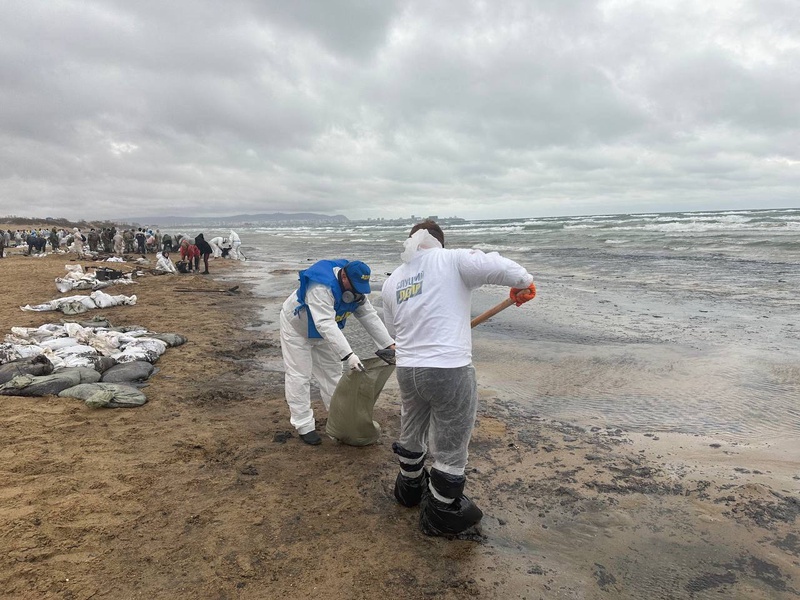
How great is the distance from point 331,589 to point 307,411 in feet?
6.02

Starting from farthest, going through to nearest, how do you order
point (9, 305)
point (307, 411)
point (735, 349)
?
point (9, 305) < point (735, 349) < point (307, 411)

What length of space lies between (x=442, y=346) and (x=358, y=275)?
122 centimetres

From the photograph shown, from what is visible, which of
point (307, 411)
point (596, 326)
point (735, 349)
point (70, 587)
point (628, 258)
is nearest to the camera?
point (70, 587)

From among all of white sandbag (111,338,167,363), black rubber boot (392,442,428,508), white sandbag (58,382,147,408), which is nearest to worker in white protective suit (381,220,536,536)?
black rubber boot (392,442,428,508)

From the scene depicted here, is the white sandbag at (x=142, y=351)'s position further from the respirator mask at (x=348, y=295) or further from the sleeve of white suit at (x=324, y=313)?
the respirator mask at (x=348, y=295)

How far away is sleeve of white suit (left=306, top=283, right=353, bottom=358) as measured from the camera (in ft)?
11.8

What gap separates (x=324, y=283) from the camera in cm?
365

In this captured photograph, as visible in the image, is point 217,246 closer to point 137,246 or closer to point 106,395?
point 137,246

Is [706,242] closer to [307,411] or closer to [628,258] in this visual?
[628,258]

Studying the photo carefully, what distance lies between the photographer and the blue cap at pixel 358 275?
363 centimetres

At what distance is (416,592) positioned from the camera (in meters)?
2.41

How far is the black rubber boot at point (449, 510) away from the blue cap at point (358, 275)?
149 cm

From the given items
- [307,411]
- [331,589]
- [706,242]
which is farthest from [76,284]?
[706,242]

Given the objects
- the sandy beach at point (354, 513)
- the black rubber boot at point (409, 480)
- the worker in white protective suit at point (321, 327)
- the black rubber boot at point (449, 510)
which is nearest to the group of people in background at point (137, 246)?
the sandy beach at point (354, 513)
